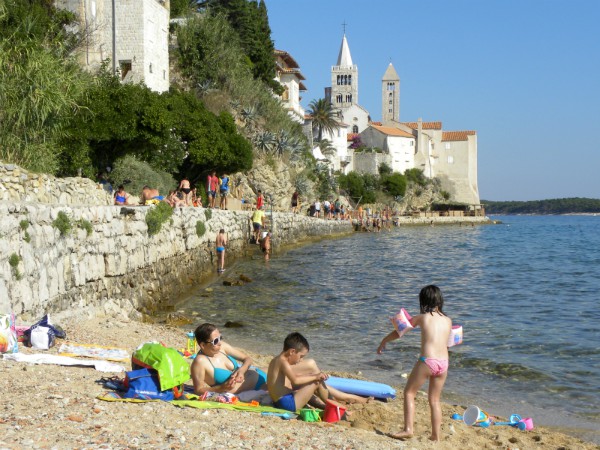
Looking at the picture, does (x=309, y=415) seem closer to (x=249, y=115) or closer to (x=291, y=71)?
(x=249, y=115)

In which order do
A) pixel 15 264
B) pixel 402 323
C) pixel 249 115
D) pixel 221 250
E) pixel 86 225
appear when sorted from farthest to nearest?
pixel 249 115 < pixel 221 250 < pixel 86 225 < pixel 15 264 < pixel 402 323

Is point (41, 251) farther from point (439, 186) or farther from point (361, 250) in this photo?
point (439, 186)

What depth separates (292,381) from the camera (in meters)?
6.96

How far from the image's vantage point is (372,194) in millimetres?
86938

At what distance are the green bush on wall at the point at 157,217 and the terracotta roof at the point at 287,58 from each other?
53.4m

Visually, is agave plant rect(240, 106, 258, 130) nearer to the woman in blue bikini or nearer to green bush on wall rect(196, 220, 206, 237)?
green bush on wall rect(196, 220, 206, 237)

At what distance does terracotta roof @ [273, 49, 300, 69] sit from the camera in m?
71.1

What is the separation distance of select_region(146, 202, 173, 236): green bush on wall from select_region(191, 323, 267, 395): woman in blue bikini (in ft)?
32.6

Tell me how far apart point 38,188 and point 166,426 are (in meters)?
11.1

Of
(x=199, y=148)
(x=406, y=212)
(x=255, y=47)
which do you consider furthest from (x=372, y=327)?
(x=406, y=212)

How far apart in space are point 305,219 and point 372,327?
30.9 metres

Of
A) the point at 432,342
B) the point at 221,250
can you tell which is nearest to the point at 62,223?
the point at 432,342

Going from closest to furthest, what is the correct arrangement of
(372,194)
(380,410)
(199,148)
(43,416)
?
(43,416)
(380,410)
(199,148)
(372,194)

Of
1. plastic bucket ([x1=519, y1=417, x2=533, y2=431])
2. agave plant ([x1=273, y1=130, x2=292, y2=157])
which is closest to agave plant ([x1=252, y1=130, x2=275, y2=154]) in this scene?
agave plant ([x1=273, y1=130, x2=292, y2=157])
